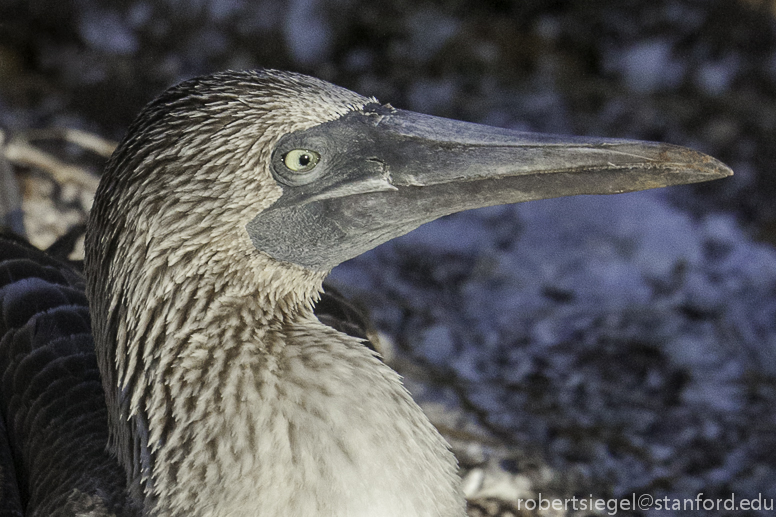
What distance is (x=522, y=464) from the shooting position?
11.8 ft

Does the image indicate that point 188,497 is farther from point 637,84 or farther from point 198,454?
point 637,84

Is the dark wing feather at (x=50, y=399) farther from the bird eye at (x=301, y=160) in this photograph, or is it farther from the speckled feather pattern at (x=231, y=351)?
the bird eye at (x=301, y=160)

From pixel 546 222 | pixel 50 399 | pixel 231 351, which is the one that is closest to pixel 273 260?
pixel 231 351

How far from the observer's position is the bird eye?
Result: 2.13m

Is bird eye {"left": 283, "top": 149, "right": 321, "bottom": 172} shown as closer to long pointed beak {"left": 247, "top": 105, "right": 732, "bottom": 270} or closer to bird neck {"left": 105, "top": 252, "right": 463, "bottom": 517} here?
long pointed beak {"left": 247, "top": 105, "right": 732, "bottom": 270}

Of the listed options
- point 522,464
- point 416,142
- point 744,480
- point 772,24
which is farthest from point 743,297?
point 416,142

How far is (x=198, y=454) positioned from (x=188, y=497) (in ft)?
0.38

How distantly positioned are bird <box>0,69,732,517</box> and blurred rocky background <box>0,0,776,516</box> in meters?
1.51

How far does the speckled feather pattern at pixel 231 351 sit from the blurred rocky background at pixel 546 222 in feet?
4.82

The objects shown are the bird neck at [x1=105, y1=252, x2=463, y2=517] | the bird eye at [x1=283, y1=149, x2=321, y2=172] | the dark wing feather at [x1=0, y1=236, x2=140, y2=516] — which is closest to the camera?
the bird neck at [x1=105, y1=252, x2=463, y2=517]

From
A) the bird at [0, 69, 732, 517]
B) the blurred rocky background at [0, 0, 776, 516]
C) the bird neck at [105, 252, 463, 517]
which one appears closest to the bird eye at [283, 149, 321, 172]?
the bird at [0, 69, 732, 517]

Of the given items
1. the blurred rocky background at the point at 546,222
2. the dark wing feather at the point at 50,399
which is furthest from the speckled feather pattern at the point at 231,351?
the blurred rocky background at the point at 546,222

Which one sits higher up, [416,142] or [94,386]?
[416,142]

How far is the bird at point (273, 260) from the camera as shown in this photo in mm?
2037
